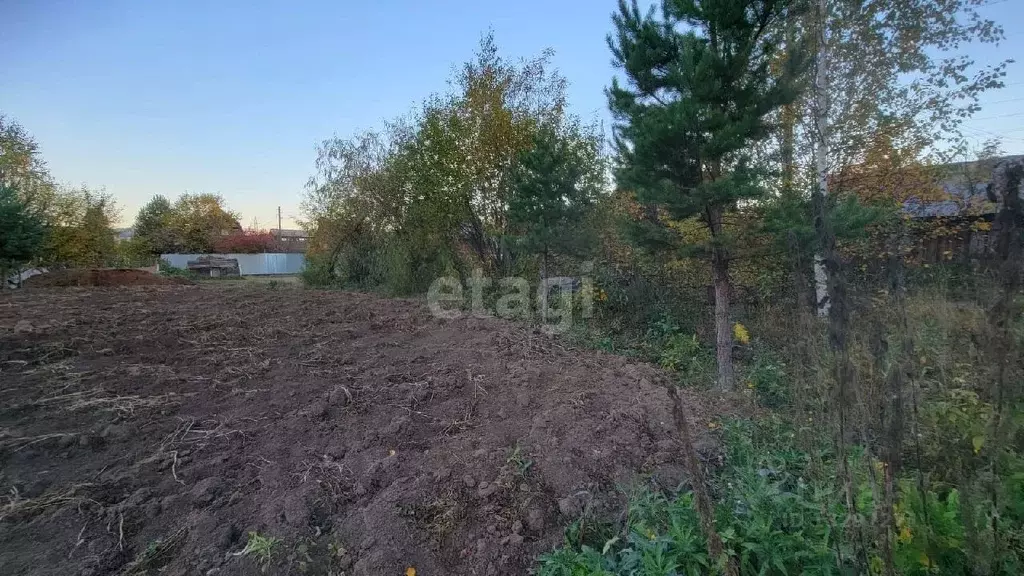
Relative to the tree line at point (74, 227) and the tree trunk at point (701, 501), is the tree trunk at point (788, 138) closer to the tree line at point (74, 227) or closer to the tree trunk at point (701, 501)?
the tree trunk at point (701, 501)

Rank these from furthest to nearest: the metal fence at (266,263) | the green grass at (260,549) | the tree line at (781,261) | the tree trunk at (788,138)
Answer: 1. the metal fence at (266,263)
2. the tree trunk at (788,138)
3. the green grass at (260,549)
4. the tree line at (781,261)

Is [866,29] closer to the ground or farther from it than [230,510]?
farther from it

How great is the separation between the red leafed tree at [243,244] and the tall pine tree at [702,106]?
33.8 metres

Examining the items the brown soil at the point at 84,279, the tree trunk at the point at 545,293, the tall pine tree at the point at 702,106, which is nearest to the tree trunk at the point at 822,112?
the tall pine tree at the point at 702,106

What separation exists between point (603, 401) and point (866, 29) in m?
6.80

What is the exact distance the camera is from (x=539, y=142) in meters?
6.48

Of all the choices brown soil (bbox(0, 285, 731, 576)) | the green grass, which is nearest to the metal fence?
brown soil (bbox(0, 285, 731, 576))

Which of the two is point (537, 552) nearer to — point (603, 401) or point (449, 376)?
point (603, 401)

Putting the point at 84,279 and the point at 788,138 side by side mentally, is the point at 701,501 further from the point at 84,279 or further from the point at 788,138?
the point at 84,279

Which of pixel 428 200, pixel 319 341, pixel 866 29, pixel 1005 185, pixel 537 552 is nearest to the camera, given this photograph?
pixel 1005 185

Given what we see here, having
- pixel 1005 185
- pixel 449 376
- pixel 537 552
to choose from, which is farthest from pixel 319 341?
pixel 1005 185

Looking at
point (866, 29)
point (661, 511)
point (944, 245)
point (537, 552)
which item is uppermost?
point (866, 29)

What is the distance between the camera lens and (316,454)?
105 inches

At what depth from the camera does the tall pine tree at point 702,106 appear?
12.6 feet
